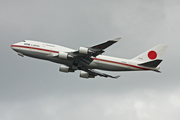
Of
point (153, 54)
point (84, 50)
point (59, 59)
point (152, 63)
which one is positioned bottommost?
point (152, 63)

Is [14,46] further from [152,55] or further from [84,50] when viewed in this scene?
[152,55]

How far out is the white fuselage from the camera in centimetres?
5375

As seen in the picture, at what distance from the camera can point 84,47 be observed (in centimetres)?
5072

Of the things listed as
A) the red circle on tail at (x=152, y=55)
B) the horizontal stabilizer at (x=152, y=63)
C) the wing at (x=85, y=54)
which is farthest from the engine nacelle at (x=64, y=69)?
the red circle on tail at (x=152, y=55)

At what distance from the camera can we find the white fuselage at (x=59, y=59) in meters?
53.8

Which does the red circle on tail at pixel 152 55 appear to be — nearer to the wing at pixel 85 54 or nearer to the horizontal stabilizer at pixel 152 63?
the horizontal stabilizer at pixel 152 63

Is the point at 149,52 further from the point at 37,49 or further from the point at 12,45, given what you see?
the point at 12,45

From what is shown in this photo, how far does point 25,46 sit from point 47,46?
14.5 ft

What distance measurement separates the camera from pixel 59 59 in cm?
5319

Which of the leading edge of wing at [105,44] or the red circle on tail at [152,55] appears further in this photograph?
the red circle on tail at [152,55]

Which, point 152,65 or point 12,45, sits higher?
point 12,45

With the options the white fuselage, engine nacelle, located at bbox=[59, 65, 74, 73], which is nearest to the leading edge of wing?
the white fuselage

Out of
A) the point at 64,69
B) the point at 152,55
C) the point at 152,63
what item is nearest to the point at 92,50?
the point at 64,69

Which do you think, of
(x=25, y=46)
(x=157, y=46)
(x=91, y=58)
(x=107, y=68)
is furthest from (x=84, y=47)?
(x=157, y=46)
